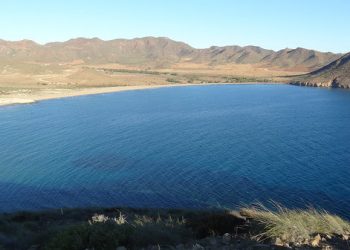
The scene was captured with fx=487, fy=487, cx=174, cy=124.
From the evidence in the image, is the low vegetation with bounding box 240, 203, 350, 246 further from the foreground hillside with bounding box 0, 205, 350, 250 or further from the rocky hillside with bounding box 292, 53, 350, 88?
the rocky hillside with bounding box 292, 53, 350, 88

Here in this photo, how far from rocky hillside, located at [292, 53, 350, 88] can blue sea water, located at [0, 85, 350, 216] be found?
68019mm

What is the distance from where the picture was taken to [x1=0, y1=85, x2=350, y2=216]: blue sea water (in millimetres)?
32688

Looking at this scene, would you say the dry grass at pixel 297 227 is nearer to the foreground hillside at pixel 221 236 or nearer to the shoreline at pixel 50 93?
the foreground hillside at pixel 221 236

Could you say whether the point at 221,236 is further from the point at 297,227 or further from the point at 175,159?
the point at 175,159

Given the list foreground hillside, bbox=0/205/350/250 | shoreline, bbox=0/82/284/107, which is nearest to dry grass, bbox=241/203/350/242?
foreground hillside, bbox=0/205/350/250

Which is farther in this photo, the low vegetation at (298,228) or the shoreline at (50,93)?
the shoreline at (50,93)

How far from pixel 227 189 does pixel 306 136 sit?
25896 mm

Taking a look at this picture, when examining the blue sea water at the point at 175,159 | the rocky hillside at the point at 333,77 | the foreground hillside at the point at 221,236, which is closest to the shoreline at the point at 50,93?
the blue sea water at the point at 175,159

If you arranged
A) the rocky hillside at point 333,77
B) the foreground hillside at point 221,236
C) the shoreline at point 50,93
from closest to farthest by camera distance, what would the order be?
the foreground hillside at point 221,236 < the shoreline at point 50,93 < the rocky hillside at point 333,77

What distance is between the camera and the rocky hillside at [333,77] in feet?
482

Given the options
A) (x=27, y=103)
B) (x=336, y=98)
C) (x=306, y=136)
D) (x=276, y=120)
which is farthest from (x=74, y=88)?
(x=306, y=136)

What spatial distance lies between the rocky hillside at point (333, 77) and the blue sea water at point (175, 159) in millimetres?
68019

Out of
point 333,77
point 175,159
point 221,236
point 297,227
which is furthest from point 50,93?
point 297,227

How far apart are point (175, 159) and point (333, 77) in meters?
121
